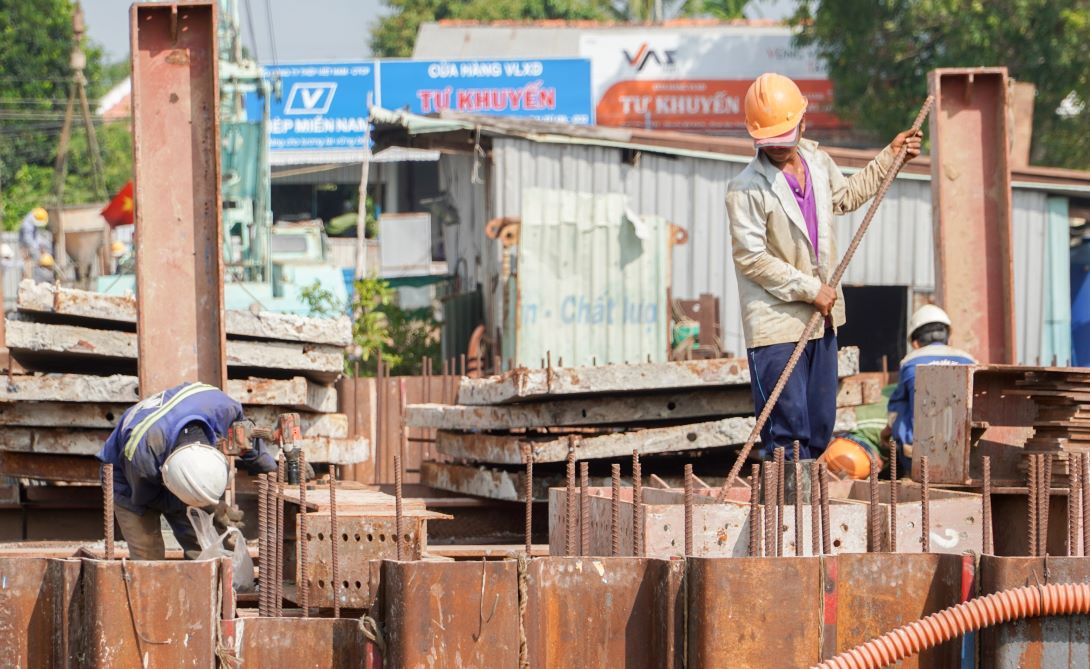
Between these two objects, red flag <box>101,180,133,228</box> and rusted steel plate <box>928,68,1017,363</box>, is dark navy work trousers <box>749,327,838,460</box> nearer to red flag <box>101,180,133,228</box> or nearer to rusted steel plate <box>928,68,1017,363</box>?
rusted steel plate <box>928,68,1017,363</box>

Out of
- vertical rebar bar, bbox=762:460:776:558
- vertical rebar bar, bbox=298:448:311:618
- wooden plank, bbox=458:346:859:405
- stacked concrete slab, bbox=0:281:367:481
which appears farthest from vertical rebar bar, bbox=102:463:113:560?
stacked concrete slab, bbox=0:281:367:481

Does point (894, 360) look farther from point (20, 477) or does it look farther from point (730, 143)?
point (20, 477)

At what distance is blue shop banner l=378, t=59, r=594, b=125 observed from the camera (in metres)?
30.8

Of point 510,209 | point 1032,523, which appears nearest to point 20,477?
point 1032,523

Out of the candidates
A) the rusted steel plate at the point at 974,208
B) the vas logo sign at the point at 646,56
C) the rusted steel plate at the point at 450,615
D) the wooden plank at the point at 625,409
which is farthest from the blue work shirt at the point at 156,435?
the vas logo sign at the point at 646,56

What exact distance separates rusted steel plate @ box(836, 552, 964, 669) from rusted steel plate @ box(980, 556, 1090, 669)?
0.19m

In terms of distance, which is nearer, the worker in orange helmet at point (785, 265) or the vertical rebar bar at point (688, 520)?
the vertical rebar bar at point (688, 520)

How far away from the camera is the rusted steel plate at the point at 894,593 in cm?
456

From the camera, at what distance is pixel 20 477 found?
7953mm

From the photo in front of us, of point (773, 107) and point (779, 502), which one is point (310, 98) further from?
point (779, 502)

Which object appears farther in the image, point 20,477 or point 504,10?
point 504,10

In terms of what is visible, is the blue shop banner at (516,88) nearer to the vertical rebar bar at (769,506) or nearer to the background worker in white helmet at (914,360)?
the background worker in white helmet at (914,360)

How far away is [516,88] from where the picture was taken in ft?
102

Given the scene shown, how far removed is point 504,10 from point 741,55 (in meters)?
11.5
